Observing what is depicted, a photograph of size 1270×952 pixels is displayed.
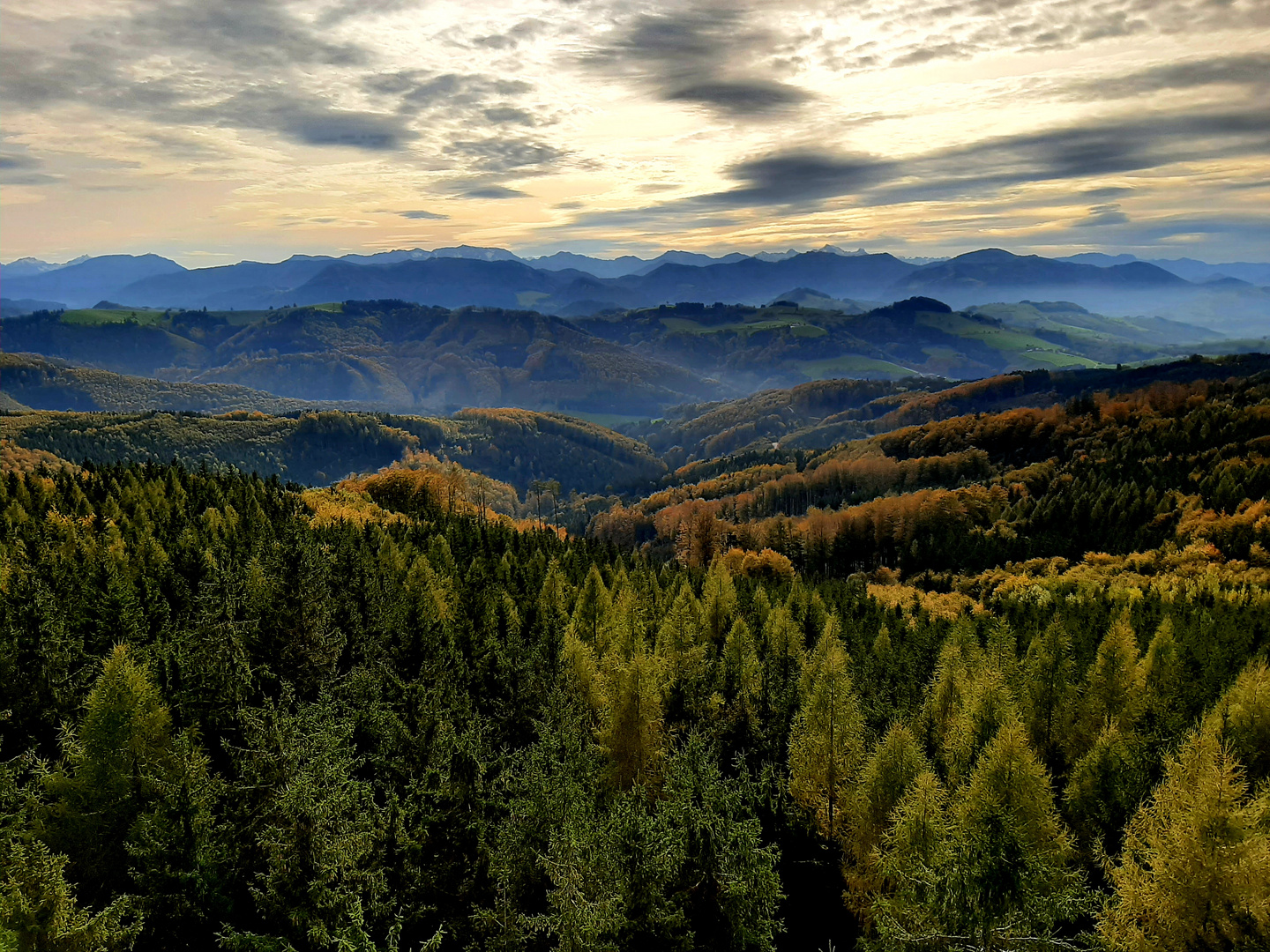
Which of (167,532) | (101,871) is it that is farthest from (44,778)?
(167,532)

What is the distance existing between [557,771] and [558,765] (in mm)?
1007

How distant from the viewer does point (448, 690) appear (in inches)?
1802

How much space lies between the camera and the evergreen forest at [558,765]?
26281 millimetres

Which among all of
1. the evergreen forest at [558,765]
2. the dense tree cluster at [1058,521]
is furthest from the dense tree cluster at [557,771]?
the dense tree cluster at [1058,521]

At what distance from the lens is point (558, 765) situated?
114 ft

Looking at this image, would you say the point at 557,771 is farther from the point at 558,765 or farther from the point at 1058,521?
the point at 1058,521

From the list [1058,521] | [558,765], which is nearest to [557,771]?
[558,765]

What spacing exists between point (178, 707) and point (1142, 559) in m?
156

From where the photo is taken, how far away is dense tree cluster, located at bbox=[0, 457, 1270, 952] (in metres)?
26.1

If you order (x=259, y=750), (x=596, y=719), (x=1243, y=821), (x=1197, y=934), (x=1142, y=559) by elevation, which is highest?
(x=259, y=750)

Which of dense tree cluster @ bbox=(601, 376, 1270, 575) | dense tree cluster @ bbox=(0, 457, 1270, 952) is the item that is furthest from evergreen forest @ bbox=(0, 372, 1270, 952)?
dense tree cluster @ bbox=(601, 376, 1270, 575)

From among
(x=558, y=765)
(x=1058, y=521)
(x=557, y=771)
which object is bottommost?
(x=1058, y=521)

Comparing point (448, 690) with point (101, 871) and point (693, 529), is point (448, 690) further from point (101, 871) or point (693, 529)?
point (693, 529)

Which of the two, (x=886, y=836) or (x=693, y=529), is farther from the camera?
(x=693, y=529)
